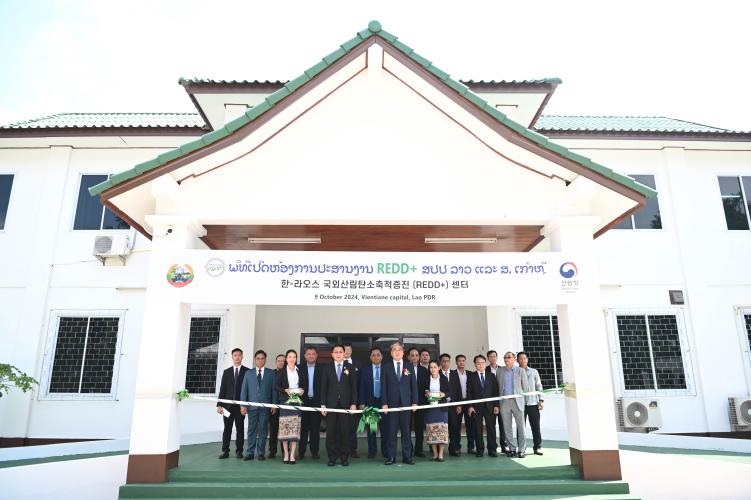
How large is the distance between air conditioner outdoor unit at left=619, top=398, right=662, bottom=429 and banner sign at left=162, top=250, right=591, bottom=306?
15.7 ft

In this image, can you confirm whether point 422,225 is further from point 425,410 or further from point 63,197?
point 63,197

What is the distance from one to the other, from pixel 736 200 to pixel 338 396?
10135mm

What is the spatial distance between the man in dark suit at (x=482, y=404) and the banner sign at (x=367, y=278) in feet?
6.06

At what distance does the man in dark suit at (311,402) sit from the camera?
7.43 m

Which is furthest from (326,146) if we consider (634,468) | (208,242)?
(634,468)

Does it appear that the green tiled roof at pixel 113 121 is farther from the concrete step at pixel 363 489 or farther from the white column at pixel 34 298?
the concrete step at pixel 363 489

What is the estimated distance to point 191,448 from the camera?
8328 millimetres

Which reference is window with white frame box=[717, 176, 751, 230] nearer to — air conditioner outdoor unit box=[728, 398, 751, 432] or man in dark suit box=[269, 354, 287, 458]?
air conditioner outdoor unit box=[728, 398, 751, 432]

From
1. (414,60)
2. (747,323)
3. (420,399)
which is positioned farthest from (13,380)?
(747,323)

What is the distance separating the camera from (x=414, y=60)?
21.0 feet

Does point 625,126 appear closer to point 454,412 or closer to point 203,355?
point 454,412

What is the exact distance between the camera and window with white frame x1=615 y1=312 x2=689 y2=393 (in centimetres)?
1023

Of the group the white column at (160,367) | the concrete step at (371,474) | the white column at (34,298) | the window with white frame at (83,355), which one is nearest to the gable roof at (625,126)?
the concrete step at (371,474)

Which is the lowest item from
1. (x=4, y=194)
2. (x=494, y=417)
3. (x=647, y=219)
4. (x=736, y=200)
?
(x=494, y=417)
